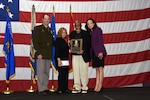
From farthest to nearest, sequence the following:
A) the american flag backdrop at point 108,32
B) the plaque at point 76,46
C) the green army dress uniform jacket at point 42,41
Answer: the american flag backdrop at point 108,32
the plaque at point 76,46
the green army dress uniform jacket at point 42,41

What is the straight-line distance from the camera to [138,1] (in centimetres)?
A: 688

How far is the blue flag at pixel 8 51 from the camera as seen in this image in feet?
19.5

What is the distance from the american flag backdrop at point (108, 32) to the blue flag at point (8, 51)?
25 cm

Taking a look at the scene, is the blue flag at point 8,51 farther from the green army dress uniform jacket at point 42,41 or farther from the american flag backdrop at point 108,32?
the green army dress uniform jacket at point 42,41

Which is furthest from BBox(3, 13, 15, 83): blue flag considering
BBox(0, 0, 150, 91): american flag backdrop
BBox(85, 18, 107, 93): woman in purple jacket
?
BBox(85, 18, 107, 93): woman in purple jacket

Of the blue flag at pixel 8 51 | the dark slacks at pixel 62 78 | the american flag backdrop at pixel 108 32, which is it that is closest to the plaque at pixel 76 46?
the dark slacks at pixel 62 78

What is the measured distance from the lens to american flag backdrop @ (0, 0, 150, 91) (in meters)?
6.27

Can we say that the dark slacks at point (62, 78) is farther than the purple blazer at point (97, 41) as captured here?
Yes

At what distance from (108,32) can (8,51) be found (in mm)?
2141

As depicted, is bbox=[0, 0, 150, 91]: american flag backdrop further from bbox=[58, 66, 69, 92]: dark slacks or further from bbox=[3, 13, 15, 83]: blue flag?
bbox=[58, 66, 69, 92]: dark slacks

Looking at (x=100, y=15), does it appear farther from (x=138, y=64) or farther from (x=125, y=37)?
(x=138, y=64)

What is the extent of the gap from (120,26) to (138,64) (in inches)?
36.4

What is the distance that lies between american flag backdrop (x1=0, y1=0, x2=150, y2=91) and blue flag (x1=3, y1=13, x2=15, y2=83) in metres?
0.25

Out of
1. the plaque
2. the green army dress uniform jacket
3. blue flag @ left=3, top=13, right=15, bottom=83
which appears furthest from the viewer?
blue flag @ left=3, top=13, right=15, bottom=83
